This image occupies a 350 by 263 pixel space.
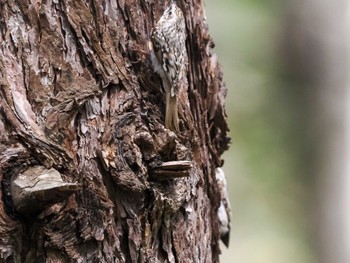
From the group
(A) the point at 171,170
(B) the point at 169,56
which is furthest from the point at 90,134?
(B) the point at 169,56

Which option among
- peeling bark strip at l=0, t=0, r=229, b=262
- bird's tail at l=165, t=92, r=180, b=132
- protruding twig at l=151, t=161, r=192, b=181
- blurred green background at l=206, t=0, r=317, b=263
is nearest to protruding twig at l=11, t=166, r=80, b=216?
peeling bark strip at l=0, t=0, r=229, b=262

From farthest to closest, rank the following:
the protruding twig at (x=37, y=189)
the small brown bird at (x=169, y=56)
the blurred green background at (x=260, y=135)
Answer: the blurred green background at (x=260, y=135), the small brown bird at (x=169, y=56), the protruding twig at (x=37, y=189)

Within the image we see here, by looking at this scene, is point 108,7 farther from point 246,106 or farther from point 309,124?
point 246,106

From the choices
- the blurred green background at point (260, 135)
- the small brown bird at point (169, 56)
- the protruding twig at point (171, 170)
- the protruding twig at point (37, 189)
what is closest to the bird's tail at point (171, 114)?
the small brown bird at point (169, 56)

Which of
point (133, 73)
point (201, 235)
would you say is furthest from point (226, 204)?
point (133, 73)

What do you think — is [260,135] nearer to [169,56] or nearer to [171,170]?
[169,56]

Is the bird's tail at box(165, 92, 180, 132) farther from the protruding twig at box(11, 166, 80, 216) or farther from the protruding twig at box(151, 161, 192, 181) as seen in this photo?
the protruding twig at box(11, 166, 80, 216)

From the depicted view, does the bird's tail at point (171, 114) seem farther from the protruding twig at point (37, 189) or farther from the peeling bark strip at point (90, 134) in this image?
the protruding twig at point (37, 189)
